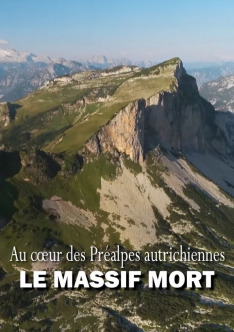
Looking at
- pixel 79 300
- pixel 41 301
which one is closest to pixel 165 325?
pixel 79 300

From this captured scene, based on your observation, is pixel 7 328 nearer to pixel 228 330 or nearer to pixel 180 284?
pixel 180 284

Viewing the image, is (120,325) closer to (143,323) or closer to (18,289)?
(143,323)

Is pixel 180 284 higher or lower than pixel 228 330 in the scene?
higher

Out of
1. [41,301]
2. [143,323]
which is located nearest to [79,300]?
[41,301]

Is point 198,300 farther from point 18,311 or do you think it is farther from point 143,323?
point 18,311

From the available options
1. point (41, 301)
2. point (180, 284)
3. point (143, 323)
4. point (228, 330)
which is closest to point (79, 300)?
point (41, 301)

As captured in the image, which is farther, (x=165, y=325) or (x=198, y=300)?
(x=198, y=300)

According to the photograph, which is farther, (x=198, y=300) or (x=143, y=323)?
(x=198, y=300)
